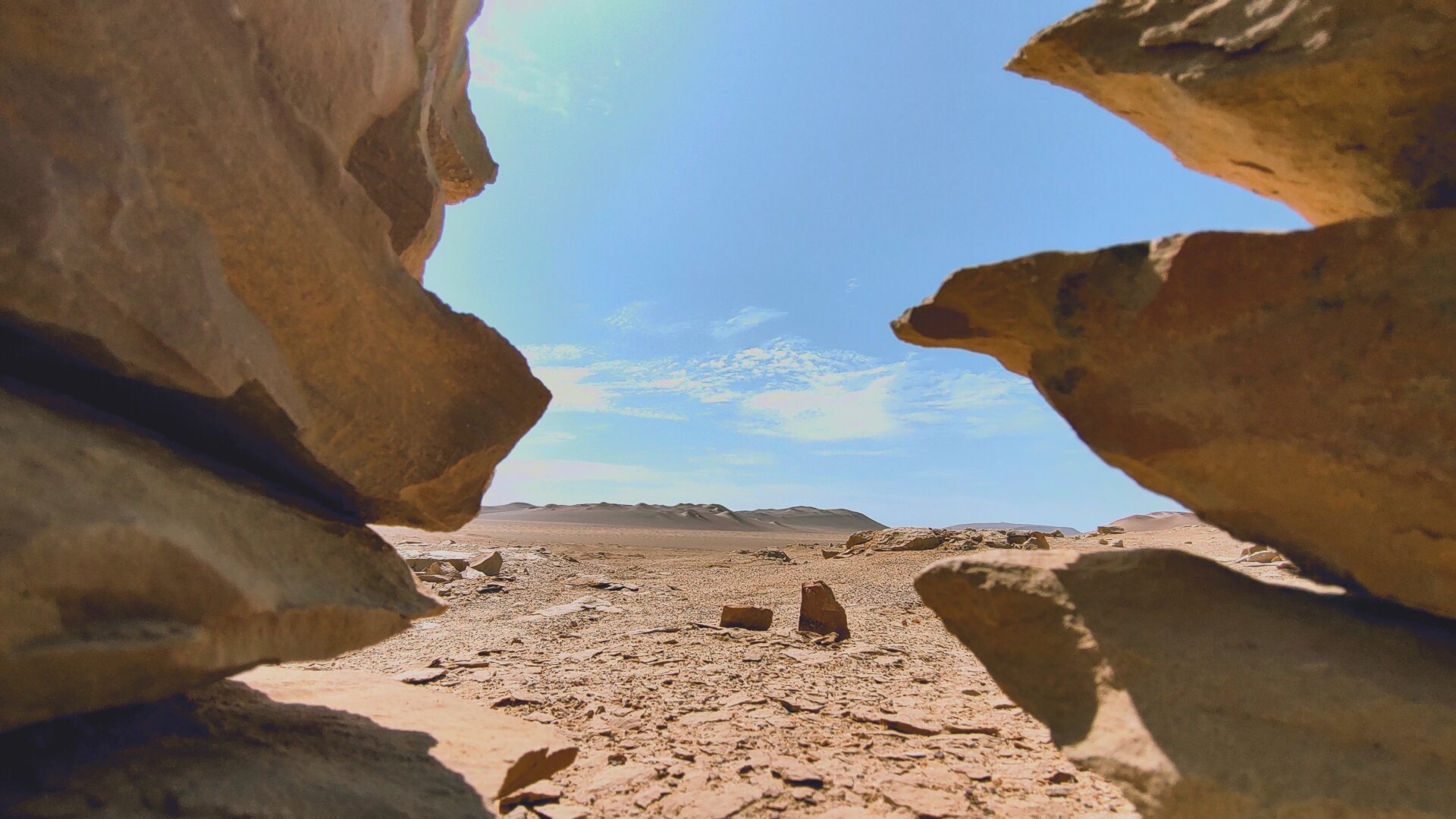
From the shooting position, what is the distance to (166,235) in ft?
7.05

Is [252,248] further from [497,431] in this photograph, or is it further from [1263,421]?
[1263,421]

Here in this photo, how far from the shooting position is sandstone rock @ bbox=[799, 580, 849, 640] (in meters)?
6.00

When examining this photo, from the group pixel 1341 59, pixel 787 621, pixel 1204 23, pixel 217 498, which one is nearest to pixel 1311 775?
pixel 1341 59

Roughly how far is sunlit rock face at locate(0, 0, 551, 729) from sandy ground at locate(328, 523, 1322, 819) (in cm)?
140

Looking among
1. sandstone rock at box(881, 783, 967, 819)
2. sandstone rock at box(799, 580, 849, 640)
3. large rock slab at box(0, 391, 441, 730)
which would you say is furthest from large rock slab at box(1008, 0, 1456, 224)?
sandstone rock at box(799, 580, 849, 640)

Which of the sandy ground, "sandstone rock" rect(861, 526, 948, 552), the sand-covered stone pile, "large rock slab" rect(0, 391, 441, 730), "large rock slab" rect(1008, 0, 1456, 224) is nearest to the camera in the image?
"large rock slab" rect(0, 391, 441, 730)

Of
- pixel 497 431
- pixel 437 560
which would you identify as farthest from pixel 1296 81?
pixel 437 560

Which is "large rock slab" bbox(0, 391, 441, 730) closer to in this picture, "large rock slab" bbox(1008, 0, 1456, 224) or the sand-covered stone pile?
the sand-covered stone pile

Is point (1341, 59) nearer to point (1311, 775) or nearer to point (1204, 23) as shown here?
point (1204, 23)

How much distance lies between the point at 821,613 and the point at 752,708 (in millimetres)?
1920

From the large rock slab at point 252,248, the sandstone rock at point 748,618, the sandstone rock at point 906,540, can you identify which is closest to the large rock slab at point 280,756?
the large rock slab at point 252,248

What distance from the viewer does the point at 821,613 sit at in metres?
6.04

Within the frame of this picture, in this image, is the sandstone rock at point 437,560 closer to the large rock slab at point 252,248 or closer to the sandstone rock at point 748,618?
the sandstone rock at point 748,618

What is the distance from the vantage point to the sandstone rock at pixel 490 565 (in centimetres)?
1012
